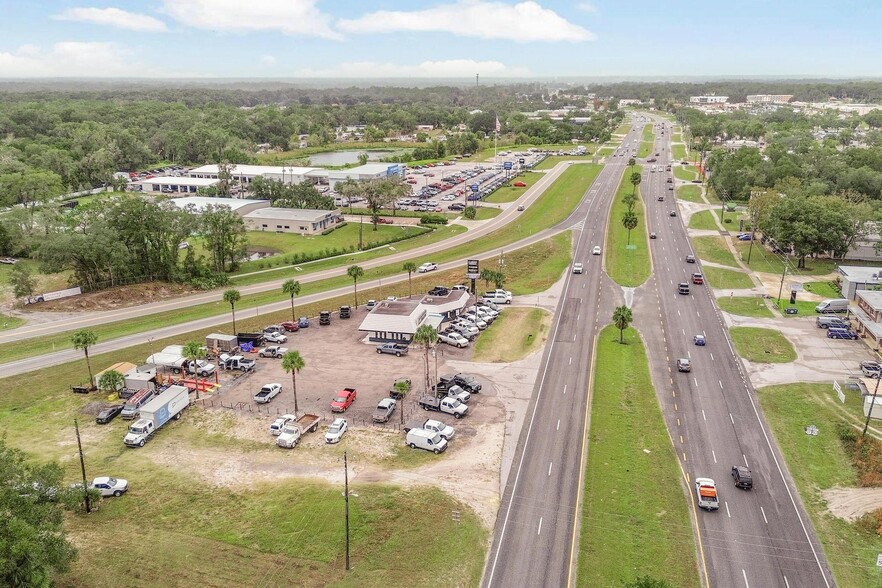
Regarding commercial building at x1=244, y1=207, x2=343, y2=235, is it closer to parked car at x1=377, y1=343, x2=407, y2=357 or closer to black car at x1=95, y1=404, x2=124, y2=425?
parked car at x1=377, y1=343, x2=407, y2=357

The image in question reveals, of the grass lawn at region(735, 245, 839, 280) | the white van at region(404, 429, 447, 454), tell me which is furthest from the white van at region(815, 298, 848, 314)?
the white van at region(404, 429, 447, 454)

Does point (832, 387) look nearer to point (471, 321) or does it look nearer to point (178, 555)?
point (471, 321)

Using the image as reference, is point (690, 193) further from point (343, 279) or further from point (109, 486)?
point (109, 486)

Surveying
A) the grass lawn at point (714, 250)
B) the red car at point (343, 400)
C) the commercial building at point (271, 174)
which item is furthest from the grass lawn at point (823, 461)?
the commercial building at point (271, 174)

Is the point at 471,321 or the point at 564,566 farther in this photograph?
the point at 471,321

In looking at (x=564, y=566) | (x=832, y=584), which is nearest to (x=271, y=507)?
(x=564, y=566)

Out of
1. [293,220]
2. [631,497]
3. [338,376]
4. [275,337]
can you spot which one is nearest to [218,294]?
[275,337]

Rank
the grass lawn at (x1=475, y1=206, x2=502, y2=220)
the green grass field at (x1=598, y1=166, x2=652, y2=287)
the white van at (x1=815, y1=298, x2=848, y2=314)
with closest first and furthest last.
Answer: the white van at (x1=815, y1=298, x2=848, y2=314) < the green grass field at (x1=598, y1=166, x2=652, y2=287) < the grass lawn at (x1=475, y1=206, x2=502, y2=220)
